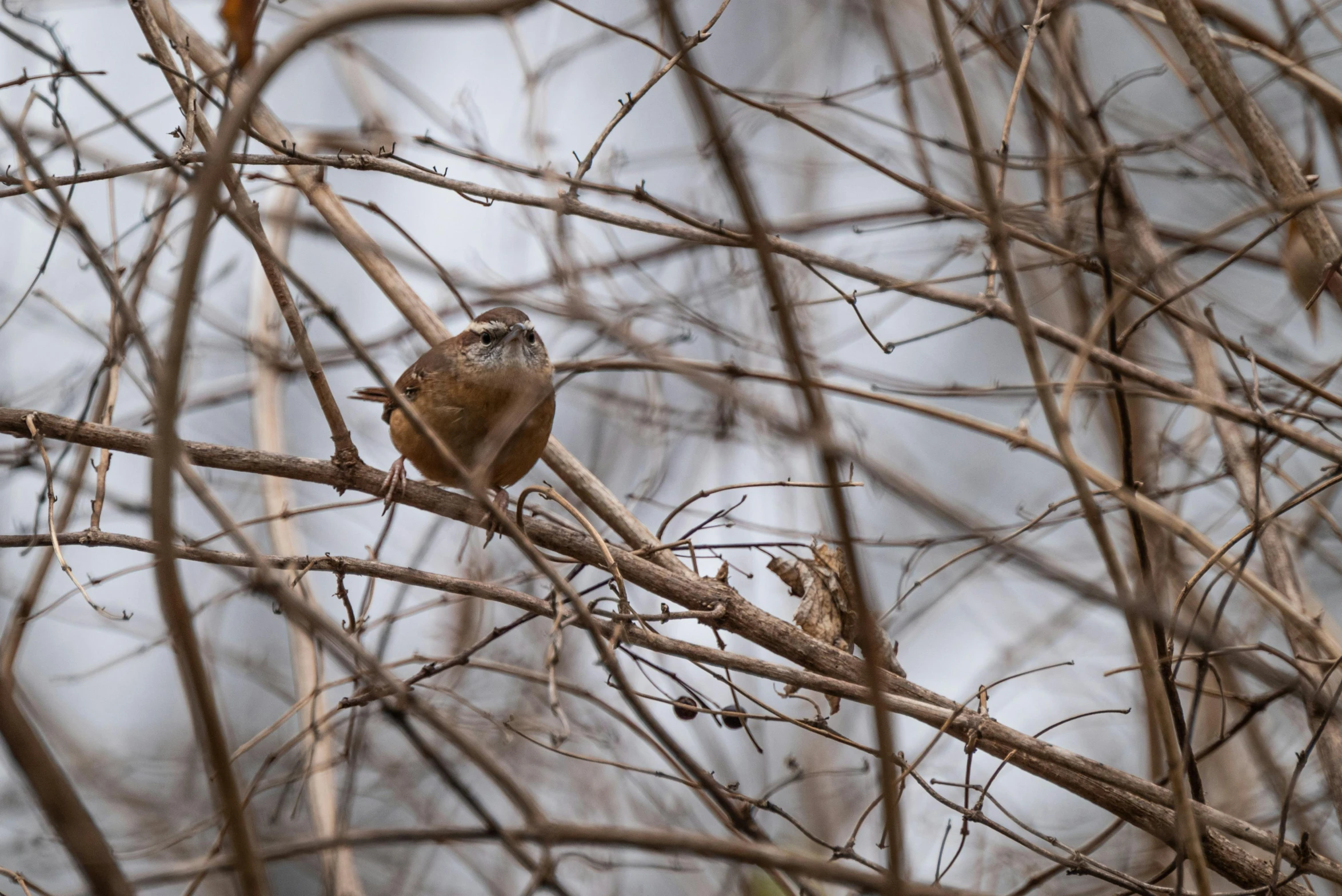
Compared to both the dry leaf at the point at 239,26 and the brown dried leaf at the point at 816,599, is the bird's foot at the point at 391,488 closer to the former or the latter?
the brown dried leaf at the point at 816,599

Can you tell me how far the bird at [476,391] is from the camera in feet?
13.5

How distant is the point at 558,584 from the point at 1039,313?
4.48 metres

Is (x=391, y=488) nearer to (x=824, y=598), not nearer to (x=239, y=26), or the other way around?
(x=824, y=598)

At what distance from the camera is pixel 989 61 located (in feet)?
16.6

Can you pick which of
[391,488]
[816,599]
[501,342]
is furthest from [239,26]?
[501,342]

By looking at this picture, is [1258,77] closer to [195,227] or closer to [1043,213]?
[1043,213]

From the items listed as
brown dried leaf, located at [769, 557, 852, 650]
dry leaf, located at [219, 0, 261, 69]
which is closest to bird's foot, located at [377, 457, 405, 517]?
brown dried leaf, located at [769, 557, 852, 650]

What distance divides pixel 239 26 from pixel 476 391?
3023mm

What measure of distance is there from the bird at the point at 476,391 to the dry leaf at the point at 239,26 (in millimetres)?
2456

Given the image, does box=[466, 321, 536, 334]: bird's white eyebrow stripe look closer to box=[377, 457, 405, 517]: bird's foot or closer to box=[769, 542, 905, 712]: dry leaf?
box=[377, 457, 405, 517]: bird's foot

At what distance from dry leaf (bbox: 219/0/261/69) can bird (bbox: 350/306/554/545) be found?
246cm

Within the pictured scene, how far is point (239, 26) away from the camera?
152cm

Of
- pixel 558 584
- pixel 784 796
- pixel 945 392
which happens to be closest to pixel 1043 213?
pixel 945 392

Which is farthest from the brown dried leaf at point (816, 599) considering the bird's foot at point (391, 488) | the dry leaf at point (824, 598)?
the bird's foot at point (391, 488)
